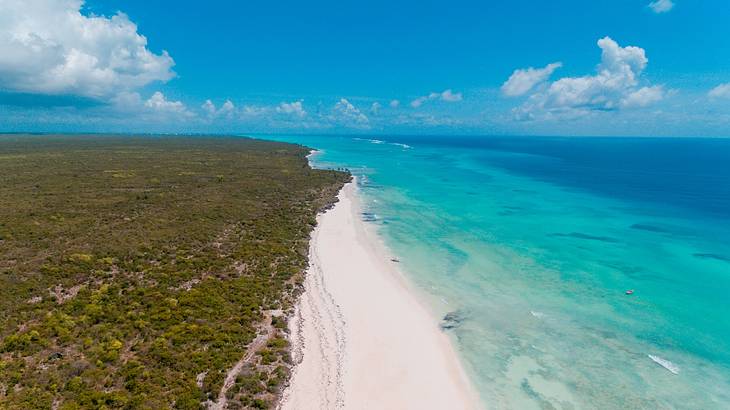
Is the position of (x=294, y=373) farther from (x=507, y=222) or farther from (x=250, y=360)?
(x=507, y=222)

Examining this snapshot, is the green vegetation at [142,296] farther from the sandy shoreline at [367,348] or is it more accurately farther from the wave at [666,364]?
the wave at [666,364]

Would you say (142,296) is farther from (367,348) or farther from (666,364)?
(666,364)

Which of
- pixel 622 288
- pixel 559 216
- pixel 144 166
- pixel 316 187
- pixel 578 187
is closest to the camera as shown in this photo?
pixel 622 288

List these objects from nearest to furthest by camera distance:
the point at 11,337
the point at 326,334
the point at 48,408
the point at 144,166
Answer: the point at 48,408 < the point at 11,337 < the point at 326,334 < the point at 144,166

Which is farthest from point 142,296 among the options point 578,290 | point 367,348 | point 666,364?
point 578,290

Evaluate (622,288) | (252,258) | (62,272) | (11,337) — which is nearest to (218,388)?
(11,337)

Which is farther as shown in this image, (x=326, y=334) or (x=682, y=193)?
(x=682, y=193)
